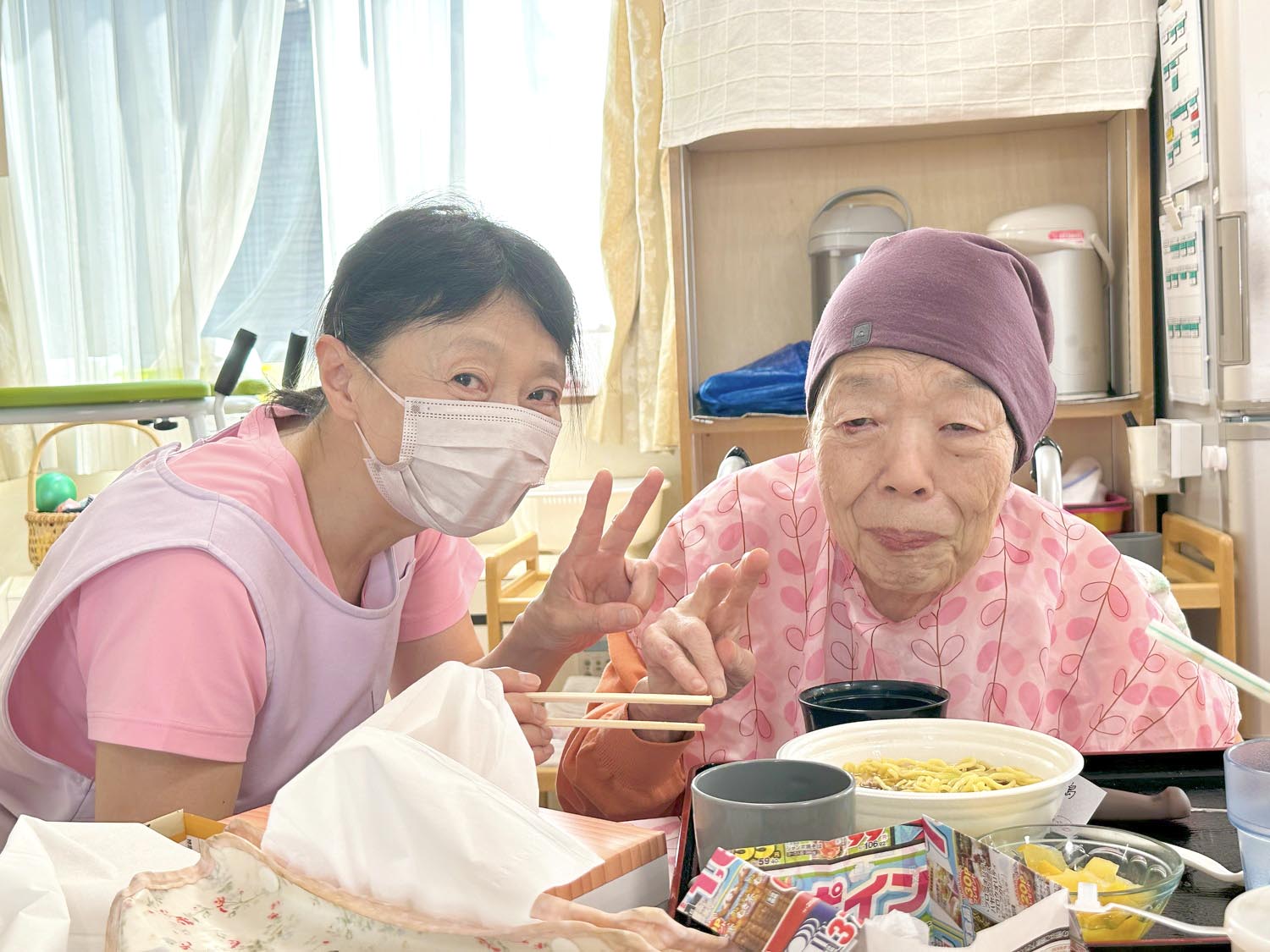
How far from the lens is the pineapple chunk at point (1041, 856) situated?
717 millimetres

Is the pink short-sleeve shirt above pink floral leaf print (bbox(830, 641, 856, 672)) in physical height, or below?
above

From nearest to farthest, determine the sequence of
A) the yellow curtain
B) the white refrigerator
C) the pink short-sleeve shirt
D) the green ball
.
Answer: the pink short-sleeve shirt
the white refrigerator
the yellow curtain
the green ball

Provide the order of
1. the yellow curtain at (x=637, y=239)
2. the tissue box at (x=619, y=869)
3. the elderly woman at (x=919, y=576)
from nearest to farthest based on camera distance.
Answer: the tissue box at (x=619, y=869) → the elderly woman at (x=919, y=576) → the yellow curtain at (x=637, y=239)

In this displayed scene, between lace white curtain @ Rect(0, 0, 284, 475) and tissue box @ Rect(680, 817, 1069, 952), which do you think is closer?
tissue box @ Rect(680, 817, 1069, 952)

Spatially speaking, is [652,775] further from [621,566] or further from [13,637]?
[13,637]

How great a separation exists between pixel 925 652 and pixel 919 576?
0.41 feet

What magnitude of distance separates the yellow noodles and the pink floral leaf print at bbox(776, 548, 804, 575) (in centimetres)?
55

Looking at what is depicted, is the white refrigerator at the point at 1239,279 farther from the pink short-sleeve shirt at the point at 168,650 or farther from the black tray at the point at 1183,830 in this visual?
the pink short-sleeve shirt at the point at 168,650

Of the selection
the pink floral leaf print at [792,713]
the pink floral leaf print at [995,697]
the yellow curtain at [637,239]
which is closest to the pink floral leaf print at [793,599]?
the pink floral leaf print at [792,713]

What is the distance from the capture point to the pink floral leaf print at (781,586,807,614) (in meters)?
1.40

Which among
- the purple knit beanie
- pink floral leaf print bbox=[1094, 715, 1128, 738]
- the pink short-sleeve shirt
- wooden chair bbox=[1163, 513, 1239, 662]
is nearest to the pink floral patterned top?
pink floral leaf print bbox=[1094, 715, 1128, 738]

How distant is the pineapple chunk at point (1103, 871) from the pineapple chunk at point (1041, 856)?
0.02m

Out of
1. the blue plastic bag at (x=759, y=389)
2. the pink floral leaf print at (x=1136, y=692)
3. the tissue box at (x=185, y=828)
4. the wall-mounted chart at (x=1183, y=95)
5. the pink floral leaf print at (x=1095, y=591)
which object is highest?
the wall-mounted chart at (x=1183, y=95)

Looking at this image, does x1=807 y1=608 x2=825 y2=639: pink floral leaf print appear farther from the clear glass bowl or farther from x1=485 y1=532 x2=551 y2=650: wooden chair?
x1=485 y1=532 x2=551 y2=650: wooden chair
